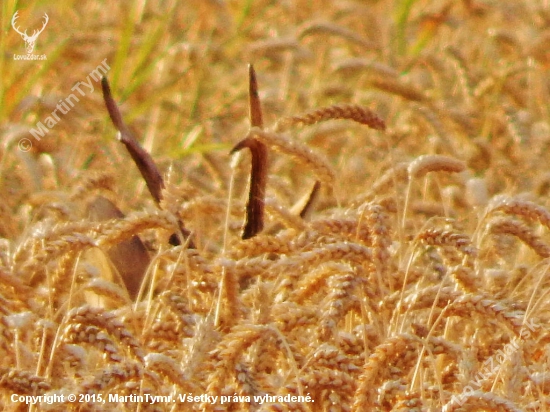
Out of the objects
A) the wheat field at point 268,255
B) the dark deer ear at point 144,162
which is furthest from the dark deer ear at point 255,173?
the dark deer ear at point 144,162

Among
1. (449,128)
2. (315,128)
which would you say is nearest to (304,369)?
(315,128)

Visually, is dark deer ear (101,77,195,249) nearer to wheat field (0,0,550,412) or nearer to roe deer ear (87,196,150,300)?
wheat field (0,0,550,412)

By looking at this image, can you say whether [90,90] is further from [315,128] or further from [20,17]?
[315,128]

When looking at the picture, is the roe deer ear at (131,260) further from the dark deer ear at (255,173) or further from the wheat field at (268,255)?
the dark deer ear at (255,173)

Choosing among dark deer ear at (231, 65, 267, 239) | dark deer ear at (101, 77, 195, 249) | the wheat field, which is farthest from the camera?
dark deer ear at (101, 77, 195, 249)

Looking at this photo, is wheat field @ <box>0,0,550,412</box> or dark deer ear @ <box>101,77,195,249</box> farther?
dark deer ear @ <box>101,77,195,249</box>

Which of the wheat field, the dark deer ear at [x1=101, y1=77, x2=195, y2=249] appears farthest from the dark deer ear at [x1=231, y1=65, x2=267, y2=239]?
the dark deer ear at [x1=101, y1=77, x2=195, y2=249]

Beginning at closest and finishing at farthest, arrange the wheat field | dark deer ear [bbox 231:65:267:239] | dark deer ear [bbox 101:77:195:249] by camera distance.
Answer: the wheat field
dark deer ear [bbox 231:65:267:239]
dark deer ear [bbox 101:77:195:249]

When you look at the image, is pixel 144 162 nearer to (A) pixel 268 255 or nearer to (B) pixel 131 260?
(B) pixel 131 260
